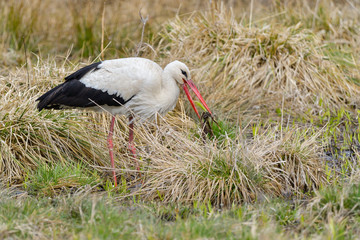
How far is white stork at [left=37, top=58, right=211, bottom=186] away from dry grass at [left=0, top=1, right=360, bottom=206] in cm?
23

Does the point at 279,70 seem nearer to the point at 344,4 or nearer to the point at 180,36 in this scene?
the point at 180,36

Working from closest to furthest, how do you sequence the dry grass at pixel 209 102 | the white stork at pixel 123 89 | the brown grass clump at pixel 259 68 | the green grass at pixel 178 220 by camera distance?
the green grass at pixel 178 220
the dry grass at pixel 209 102
the white stork at pixel 123 89
the brown grass clump at pixel 259 68

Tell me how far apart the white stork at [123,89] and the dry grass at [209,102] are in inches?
9.1

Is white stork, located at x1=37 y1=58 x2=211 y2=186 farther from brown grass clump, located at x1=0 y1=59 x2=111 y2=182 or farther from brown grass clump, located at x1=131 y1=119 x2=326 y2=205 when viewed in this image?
brown grass clump, located at x1=131 y1=119 x2=326 y2=205

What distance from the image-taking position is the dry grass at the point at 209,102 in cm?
487

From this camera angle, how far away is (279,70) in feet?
24.1

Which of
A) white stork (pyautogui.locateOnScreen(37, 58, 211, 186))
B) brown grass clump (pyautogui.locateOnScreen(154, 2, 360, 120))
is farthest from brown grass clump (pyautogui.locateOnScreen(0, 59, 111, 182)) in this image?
brown grass clump (pyautogui.locateOnScreen(154, 2, 360, 120))

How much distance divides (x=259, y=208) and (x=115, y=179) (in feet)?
4.80

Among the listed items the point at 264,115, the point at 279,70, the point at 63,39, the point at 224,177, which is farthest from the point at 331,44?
the point at 224,177

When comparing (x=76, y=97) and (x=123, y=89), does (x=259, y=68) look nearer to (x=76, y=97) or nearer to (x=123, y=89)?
(x=123, y=89)

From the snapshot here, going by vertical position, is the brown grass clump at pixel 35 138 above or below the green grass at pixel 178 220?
below

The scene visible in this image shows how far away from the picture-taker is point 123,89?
5.46 metres

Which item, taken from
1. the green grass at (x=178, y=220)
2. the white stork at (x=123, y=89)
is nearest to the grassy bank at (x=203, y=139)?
the green grass at (x=178, y=220)

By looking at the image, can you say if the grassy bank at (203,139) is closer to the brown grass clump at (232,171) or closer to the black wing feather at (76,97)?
the brown grass clump at (232,171)
